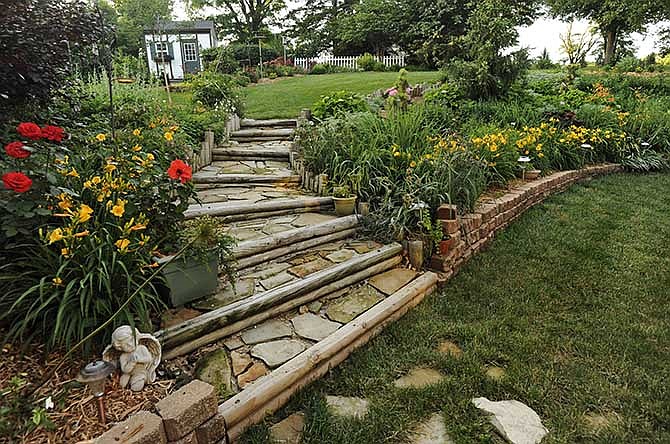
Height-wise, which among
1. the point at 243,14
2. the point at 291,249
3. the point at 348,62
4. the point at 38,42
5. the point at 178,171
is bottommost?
the point at 291,249

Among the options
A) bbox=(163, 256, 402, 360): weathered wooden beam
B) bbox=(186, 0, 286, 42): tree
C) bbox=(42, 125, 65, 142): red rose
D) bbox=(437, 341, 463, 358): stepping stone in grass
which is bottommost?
bbox=(437, 341, 463, 358): stepping stone in grass

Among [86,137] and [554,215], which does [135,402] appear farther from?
[554,215]

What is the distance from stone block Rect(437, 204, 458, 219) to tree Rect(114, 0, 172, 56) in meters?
18.7

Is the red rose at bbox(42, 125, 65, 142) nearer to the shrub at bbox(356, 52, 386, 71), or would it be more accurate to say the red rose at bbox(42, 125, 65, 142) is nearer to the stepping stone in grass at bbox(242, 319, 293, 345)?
the stepping stone in grass at bbox(242, 319, 293, 345)

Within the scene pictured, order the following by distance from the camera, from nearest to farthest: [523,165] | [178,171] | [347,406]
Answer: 1. [347,406]
2. [178,171]
3. [523,165]

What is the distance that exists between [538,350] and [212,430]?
5.73 feet

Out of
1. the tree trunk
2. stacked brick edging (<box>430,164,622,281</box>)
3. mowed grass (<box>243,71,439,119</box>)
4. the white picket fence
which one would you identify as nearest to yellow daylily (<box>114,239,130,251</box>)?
stacked brick edging (<box>430,164,622,281</box>)

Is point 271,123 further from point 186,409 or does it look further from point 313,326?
point 186,409

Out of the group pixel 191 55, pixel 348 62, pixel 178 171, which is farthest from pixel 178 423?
pixel 191 55

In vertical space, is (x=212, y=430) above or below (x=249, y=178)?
below

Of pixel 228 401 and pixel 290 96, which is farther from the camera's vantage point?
pixel 290 96

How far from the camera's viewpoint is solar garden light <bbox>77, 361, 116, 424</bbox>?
1454 millimetres

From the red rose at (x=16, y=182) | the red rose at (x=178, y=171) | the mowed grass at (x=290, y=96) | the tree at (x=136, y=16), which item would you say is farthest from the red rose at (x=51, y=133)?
the tree at (x=136, y=16)

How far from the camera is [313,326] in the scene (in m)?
2.29
